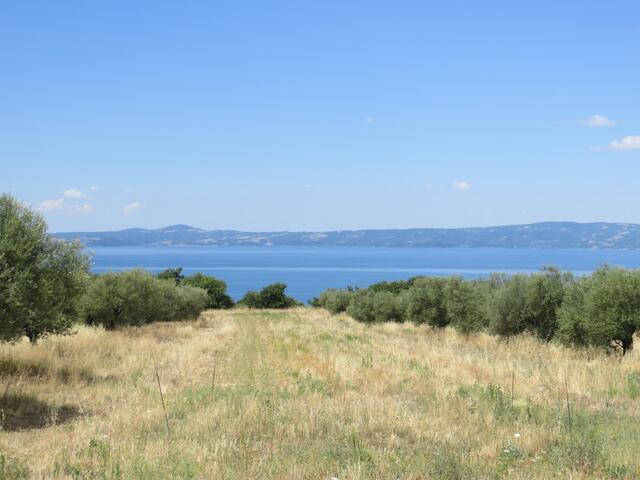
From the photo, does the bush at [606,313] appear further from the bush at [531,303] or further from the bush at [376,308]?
the bush at [376,308]

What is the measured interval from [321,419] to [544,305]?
24002 mm

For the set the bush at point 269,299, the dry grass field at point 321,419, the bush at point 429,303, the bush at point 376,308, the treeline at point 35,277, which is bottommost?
the bush at point 269,299

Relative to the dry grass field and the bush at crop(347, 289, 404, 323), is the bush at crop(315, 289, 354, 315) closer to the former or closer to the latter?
the bush at crop(347, 289, 404, 323)

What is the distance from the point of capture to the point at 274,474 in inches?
319

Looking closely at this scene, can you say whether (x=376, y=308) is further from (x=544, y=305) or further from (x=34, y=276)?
(x=34, y=276)

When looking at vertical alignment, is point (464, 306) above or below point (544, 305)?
below

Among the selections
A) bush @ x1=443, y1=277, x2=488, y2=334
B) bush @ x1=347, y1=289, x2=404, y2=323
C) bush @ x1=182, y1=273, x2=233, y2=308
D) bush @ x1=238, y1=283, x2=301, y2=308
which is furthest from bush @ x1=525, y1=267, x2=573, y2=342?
bush @ x1=182, y1=273, x2=233, y2=308

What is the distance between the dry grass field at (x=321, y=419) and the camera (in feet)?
27.7

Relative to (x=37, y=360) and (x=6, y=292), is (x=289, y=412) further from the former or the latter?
(x=37, y=360)

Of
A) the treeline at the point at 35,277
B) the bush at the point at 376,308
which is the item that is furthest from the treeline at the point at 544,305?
the treeline at the point at 35,277

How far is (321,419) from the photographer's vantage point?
36.5ft

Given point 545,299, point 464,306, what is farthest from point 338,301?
point 545,299

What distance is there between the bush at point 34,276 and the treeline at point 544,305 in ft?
66.6

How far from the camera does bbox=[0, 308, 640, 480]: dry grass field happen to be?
8445 millimetres
